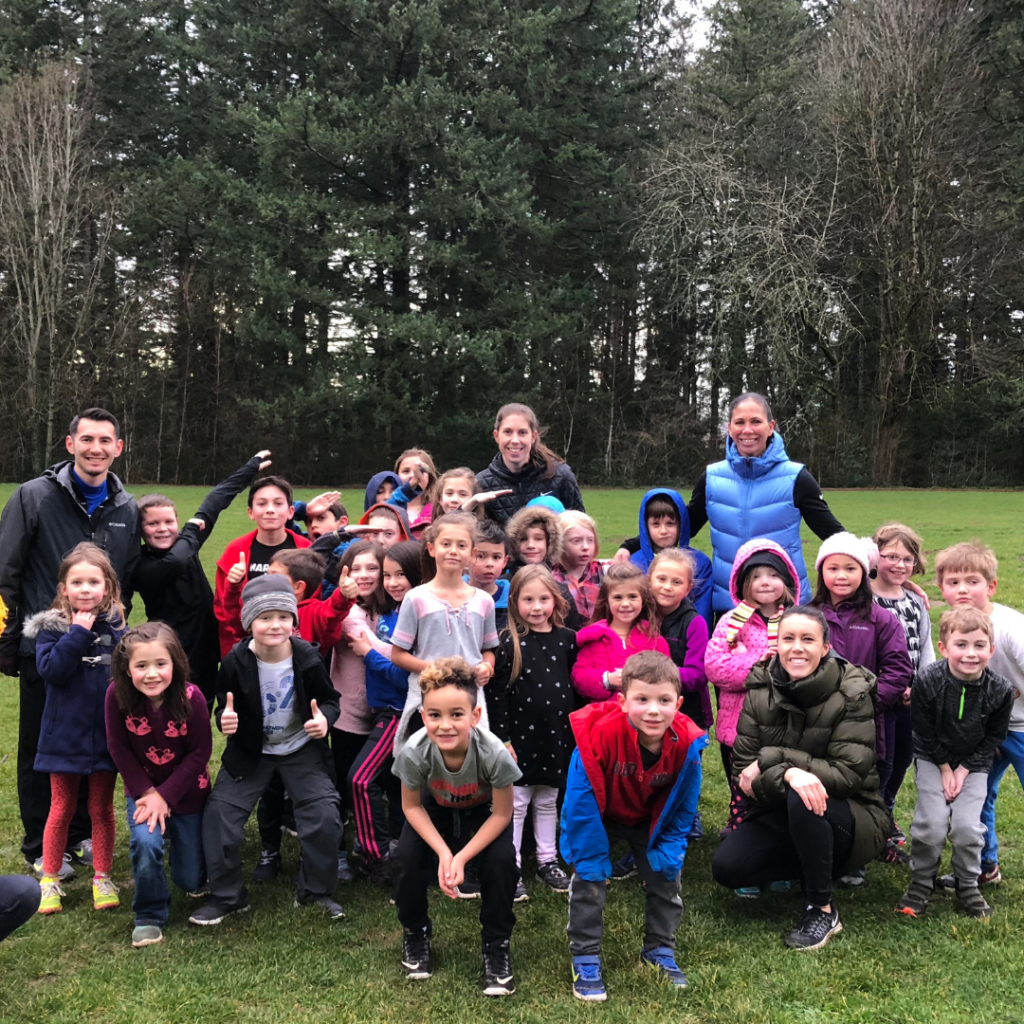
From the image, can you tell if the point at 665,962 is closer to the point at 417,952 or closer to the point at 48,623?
the point at 417,952

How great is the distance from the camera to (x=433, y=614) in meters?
3.98

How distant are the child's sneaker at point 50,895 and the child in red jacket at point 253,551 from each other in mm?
1164

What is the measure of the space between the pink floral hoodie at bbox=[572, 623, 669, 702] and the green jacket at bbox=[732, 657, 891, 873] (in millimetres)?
618

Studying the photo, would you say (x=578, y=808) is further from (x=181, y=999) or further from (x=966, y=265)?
(x=966, y=265)

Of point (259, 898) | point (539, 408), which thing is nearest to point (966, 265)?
point (539, 408)

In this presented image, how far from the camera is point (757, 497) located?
480 cm

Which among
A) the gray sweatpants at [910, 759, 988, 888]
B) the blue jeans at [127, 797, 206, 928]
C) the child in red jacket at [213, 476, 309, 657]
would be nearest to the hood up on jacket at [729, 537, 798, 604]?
the gray sweatpants at [910, 759, 988, 888]

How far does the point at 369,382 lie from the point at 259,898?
68.4ft

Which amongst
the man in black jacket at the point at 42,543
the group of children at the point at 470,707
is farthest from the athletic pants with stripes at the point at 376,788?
the man in black jacket at the point at 42,543

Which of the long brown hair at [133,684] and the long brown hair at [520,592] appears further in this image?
the long brown hair at [520,592]

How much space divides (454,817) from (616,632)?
46.5 inches

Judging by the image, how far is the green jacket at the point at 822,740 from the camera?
3674 millimetres

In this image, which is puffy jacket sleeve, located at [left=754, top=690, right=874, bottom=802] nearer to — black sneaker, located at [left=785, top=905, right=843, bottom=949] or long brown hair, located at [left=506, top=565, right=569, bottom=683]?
black sneaker, located at [left=785, top=905, right=843, bottom=949]

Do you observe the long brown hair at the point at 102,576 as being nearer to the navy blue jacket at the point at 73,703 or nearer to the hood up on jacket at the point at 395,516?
the navy blue jacket at the point at 73,703
